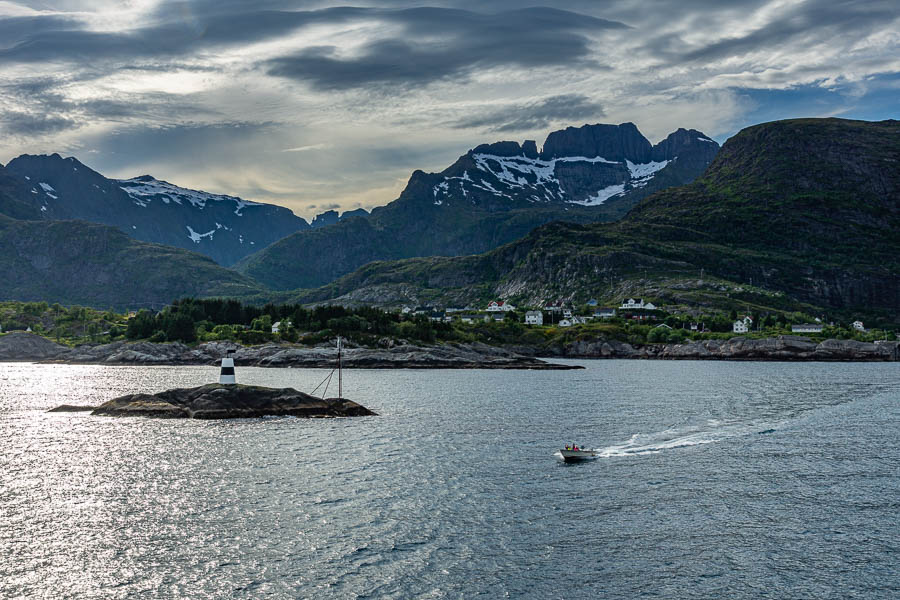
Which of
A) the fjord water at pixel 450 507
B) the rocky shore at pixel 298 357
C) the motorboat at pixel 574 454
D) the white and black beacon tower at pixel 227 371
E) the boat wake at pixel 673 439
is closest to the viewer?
the fjord water at pixel 450 507

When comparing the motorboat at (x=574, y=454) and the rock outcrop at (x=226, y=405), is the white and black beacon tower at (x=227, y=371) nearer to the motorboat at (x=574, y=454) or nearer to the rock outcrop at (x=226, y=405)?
the rock outcrop at (x=226, y=405)

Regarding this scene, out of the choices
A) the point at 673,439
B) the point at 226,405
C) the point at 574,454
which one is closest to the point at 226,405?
the point at 226,405

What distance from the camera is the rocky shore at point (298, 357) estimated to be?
582 ft

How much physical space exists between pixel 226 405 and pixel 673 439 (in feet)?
158

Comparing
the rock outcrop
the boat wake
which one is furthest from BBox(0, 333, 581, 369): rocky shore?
the boat wake

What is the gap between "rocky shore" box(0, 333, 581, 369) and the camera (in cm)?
17750

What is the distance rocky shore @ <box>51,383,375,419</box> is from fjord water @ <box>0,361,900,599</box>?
2.81 metres

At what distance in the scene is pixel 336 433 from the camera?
219ft

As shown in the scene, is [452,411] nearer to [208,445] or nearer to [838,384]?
[208,445]

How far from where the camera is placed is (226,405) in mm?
77125

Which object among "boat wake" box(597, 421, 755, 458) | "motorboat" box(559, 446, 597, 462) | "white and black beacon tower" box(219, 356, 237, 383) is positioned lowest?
"boat wake" box(597, 421, 755, 458)

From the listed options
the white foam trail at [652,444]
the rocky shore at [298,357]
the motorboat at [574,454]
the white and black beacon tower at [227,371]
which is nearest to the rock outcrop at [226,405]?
the white and black beacon tower at [227,371]

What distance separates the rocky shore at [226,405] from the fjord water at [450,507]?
2814 millimetres

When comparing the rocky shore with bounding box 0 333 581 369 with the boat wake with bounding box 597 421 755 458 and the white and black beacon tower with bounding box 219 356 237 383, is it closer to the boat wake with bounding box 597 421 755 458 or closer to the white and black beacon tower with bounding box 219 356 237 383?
the white and black beacon tower with bounding box 219 356 237 383
